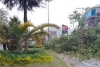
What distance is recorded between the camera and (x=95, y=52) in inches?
614

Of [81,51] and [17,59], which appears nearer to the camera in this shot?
[17,59]

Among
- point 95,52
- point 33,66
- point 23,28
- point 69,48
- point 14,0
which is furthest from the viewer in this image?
point 69,48

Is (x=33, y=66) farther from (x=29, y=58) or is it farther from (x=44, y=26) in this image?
(x=44, y=26)

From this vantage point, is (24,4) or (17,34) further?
(24,4)

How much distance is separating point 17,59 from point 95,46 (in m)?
9.46

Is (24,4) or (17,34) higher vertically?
(24,4)

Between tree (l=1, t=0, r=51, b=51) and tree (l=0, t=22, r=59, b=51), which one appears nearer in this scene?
tree (l=0, t=22, r=59, b=51)

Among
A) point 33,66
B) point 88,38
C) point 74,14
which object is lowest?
point 33,66

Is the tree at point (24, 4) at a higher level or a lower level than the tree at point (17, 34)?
higher

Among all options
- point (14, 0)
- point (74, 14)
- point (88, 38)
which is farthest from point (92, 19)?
point (14, 0)

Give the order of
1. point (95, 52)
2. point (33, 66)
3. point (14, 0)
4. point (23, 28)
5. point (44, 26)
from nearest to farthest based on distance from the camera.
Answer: point (33, 66)
point (23, 28)
point (44, 26)
point (14, 0)
point (95, 52)

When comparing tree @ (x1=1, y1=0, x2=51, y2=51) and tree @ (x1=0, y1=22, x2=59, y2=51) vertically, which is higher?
tree @ (x1=1, y1=0, x2=51, y2=51)

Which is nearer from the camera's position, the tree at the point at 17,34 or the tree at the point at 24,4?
the tree at the point at 17,34

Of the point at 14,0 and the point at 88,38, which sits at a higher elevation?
the point at 14,0
